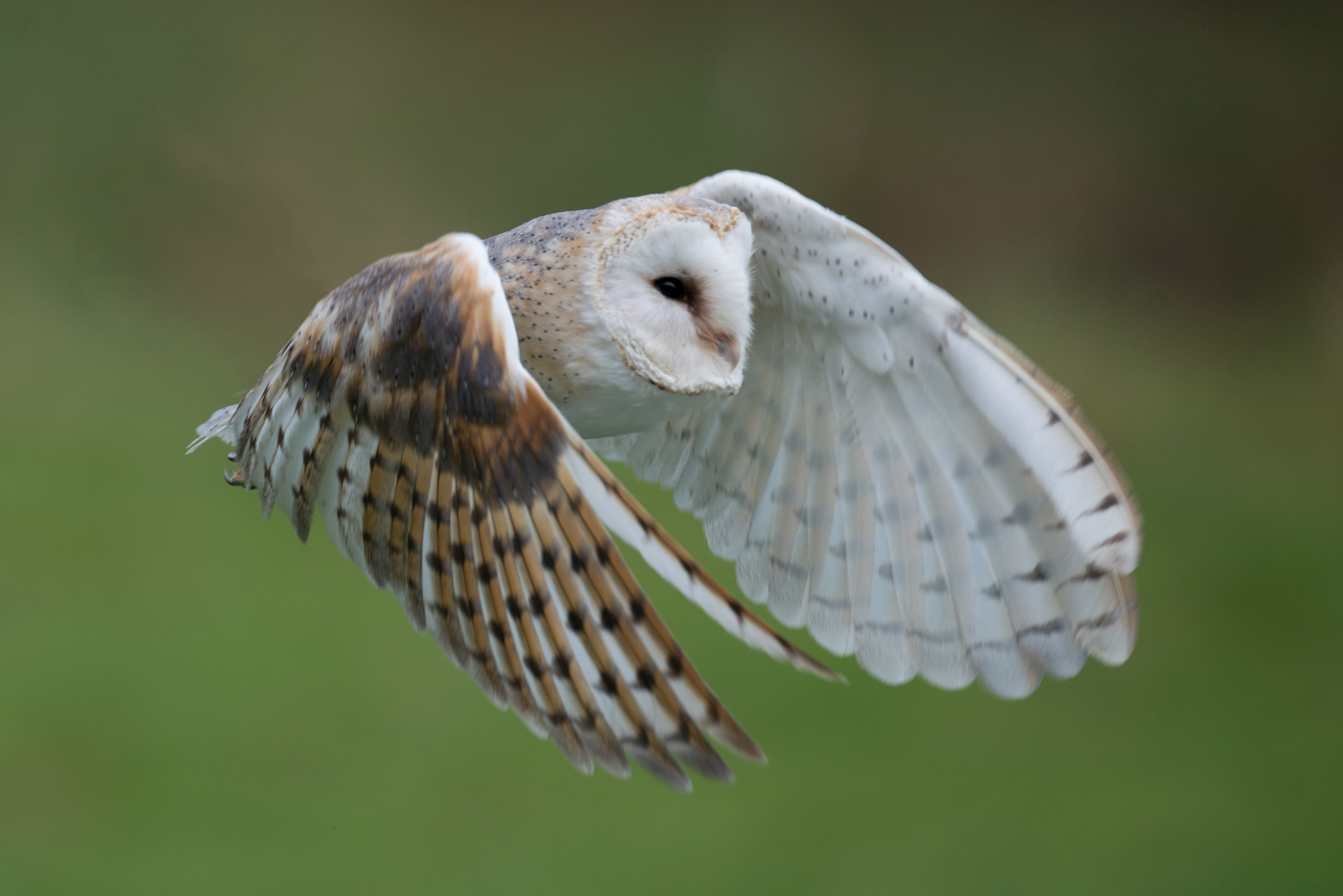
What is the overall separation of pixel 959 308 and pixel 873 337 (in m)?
0.10

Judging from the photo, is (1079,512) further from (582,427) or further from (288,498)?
(288,498)

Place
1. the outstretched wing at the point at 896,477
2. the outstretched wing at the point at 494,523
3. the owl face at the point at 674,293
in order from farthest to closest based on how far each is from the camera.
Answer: the outstretched wing at the point at 896,477
the owl face at the point at 674,293
the outstretched wing at the point at 494,523

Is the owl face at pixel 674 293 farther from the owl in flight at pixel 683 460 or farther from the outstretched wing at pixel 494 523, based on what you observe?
the outstretched wing at pixel 494 523

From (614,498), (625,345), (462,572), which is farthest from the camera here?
(625,345)

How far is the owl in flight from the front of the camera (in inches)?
30.2

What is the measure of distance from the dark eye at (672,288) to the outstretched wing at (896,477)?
0.20 meters

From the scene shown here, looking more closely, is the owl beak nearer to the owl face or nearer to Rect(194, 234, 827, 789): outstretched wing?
the owl face

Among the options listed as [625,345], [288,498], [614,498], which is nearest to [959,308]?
[625,345]

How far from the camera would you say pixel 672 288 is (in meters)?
0.99

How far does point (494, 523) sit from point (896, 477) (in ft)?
1.94

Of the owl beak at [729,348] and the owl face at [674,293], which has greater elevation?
the owl face at [674,293]

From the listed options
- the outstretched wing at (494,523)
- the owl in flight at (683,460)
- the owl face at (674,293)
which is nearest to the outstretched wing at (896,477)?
the owl in flight at (683,460)

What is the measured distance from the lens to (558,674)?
790 mm

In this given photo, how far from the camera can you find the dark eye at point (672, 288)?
0.98 meters
